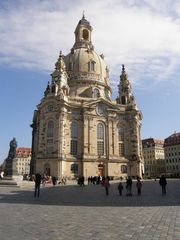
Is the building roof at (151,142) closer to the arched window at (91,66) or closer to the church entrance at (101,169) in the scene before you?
the arched window at (91,66)

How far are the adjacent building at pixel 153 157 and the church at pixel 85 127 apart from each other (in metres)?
42.4

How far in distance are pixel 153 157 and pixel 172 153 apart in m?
10.8

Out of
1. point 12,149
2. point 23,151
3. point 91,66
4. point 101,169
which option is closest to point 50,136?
point 101,169

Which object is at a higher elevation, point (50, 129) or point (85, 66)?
point (85, 66)

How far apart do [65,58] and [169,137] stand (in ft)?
177

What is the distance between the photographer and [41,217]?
39.8 ft

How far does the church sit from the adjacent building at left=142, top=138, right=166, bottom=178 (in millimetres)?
42400

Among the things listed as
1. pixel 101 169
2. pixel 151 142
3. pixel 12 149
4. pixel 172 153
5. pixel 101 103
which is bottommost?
pixel 101 169

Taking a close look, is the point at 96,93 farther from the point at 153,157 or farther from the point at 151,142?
the point at 151,142

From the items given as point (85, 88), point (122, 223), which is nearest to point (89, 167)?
point (85, 88)

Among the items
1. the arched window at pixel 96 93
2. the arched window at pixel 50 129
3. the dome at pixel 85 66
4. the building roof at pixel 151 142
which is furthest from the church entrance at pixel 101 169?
the building roof at pixel 151 142

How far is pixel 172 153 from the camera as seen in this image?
109 metres

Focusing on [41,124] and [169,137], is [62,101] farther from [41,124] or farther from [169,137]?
[169,137]

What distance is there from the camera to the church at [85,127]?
64.8 m
